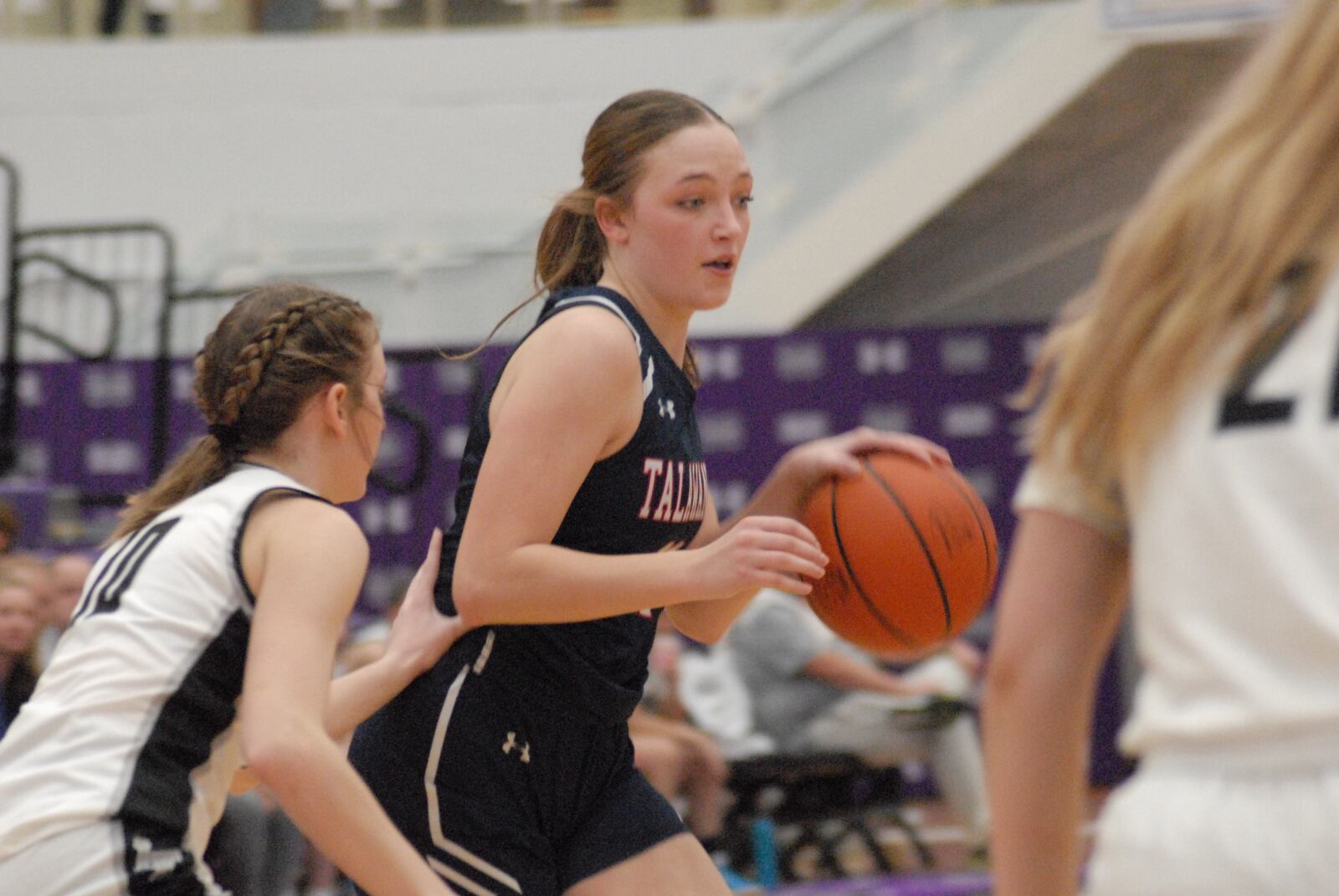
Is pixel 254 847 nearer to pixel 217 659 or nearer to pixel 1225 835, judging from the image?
pixel 217 659

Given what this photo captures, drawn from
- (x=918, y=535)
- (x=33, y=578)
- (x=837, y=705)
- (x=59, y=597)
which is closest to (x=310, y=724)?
(x=918, y=535)

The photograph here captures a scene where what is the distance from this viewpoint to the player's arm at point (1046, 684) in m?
1.25

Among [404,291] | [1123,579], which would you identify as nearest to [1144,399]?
[1123,579]

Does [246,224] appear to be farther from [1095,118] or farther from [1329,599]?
[1329,599]

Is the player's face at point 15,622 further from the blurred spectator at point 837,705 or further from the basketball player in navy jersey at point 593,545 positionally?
the basketball player in navy jersey at point 593,545

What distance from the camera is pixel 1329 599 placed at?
109 cm

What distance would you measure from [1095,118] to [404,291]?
13.7ft

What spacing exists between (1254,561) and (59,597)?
17.0 feet

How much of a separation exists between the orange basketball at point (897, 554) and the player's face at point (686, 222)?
0.36 meters

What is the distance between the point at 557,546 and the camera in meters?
2.26

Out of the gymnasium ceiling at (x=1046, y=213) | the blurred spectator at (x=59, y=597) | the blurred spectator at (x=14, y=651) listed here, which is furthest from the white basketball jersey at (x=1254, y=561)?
the gymnasium ceiling at (x=1046, y=213)

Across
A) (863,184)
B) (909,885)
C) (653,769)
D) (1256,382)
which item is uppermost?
(1256,382)

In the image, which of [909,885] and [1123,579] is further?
[909,885]

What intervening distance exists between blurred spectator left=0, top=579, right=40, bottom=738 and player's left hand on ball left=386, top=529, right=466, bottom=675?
307 cm
